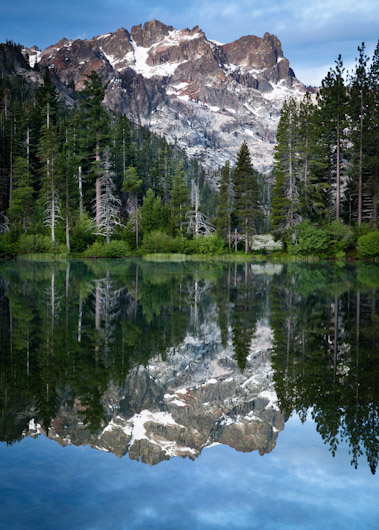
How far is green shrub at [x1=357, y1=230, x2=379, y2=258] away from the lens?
4906 centimetres

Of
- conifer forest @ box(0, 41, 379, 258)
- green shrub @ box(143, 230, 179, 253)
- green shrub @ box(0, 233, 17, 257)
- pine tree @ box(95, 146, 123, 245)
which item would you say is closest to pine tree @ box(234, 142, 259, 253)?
conifer forest @ box(0, 41, 379, 258)

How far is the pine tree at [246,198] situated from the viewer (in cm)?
6405

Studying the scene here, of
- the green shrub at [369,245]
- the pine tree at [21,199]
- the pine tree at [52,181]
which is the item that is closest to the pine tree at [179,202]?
the pine tree at [52,181]

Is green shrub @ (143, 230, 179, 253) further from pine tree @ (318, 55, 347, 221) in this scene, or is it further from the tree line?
pine tree @ (318, 55, 347, 221)

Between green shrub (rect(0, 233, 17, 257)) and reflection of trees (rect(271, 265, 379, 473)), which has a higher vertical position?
green shrub (rect(0, 233, 17, 257))

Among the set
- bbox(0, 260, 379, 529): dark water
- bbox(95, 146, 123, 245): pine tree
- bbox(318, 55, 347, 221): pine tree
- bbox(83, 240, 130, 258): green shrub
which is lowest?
bbox(0, 260, 379, 529): dark water

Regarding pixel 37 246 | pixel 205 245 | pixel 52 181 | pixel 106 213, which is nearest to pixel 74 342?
pixel 37 246

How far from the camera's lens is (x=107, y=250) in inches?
2367

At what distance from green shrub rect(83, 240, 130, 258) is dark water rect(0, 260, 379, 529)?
46.7m

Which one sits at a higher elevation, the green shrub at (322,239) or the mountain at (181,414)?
the green shrub at (322,239)

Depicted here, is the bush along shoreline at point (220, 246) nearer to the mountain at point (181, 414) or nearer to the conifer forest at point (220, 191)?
the conifer forest at point (220, 191)

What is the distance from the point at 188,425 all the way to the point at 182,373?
2.28 m

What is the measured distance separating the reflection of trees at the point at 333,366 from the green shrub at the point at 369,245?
109 feet

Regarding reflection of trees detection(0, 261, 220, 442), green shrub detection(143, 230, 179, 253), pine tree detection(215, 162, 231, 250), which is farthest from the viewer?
pine tree detection(215, 162, 231, 250)
